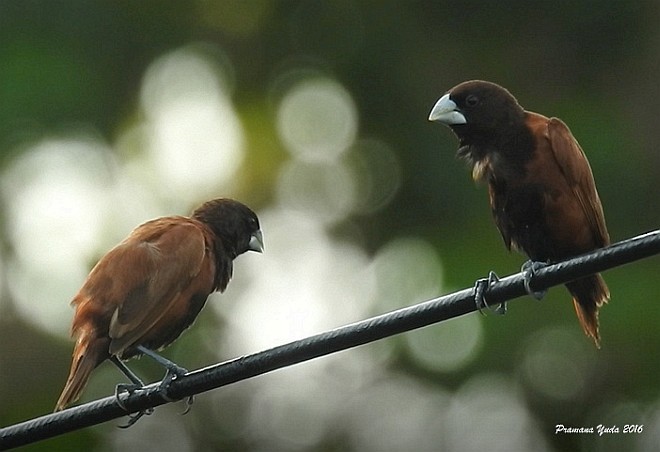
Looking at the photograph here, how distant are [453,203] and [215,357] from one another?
208cm

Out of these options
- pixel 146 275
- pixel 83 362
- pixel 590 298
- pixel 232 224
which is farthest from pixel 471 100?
pixel 83 362

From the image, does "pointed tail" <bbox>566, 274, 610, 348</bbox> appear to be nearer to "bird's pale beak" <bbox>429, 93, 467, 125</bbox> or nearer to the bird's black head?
the bird's black head

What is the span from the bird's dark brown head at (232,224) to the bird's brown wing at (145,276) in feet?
1.78

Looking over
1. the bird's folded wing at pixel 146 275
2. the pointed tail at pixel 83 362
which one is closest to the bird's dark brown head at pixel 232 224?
the bird's folded wing at pixel 146 275

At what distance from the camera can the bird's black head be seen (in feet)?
24.6

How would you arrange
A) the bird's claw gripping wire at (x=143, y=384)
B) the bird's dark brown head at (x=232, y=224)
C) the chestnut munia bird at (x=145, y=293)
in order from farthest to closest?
the bird's dark brown head at (x=232, y=224) → the chestnut munia bird at (x=145, y=293) → the bird's claw gripping wire at (x=143, y=384)

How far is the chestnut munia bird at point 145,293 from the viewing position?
7125 millimetres

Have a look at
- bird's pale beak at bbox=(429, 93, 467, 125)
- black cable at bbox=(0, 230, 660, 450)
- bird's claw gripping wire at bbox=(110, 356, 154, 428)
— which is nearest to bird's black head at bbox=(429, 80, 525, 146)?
bird's pale beak at bbox=(429, 93, 467, 125)

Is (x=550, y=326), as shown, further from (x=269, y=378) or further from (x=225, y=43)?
(x=225, y=43)

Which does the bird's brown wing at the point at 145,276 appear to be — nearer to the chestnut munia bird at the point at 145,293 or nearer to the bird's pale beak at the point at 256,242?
the chestnut munia bird at the point at 145,293

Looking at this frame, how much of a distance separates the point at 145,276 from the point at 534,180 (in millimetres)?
1765

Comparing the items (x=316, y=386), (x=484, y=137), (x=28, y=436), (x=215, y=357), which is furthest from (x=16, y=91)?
(x=28, y=436)

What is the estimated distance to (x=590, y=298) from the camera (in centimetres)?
768

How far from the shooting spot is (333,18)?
47.0 feet
